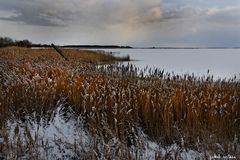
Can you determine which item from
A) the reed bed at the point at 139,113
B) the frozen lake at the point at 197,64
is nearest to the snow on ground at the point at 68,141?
the reed bed at the point at 139,113

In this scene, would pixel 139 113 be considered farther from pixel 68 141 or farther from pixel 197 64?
pixel 197 64

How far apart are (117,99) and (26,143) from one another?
1.72m

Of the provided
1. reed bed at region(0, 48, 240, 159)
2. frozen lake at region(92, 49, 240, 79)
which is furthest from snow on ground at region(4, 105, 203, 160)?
frozen lake at region(92, 49, 240, 79)

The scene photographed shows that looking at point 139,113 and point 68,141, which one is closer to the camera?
point 68,141

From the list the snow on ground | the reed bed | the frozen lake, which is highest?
the reed bed

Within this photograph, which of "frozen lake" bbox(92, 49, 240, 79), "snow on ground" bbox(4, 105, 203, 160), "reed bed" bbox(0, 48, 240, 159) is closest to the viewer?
"snow on ground" bbox(4, 105, 203, 160)

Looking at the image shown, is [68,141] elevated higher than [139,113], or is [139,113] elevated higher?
[139,113]

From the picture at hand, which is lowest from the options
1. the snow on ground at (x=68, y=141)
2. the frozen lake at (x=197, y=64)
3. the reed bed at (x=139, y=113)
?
the frozen lake at (x=197, y=64)

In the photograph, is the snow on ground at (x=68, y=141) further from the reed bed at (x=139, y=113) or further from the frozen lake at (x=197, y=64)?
the frozen lake at (x=197, y=64)

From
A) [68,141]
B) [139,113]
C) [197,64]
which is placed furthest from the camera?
[197,64]

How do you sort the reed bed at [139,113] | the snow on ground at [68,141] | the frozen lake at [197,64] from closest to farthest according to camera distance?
the snow on ground at [68,141] → the reed bed at [139,113] → the frozen lake at [197,64]

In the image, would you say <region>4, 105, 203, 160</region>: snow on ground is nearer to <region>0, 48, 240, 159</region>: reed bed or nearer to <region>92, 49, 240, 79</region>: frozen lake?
<region>0, 48, 240, 159</region>: reed bed

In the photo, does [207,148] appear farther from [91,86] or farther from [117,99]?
[91,86]

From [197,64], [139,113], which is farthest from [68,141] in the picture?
[197,64]
